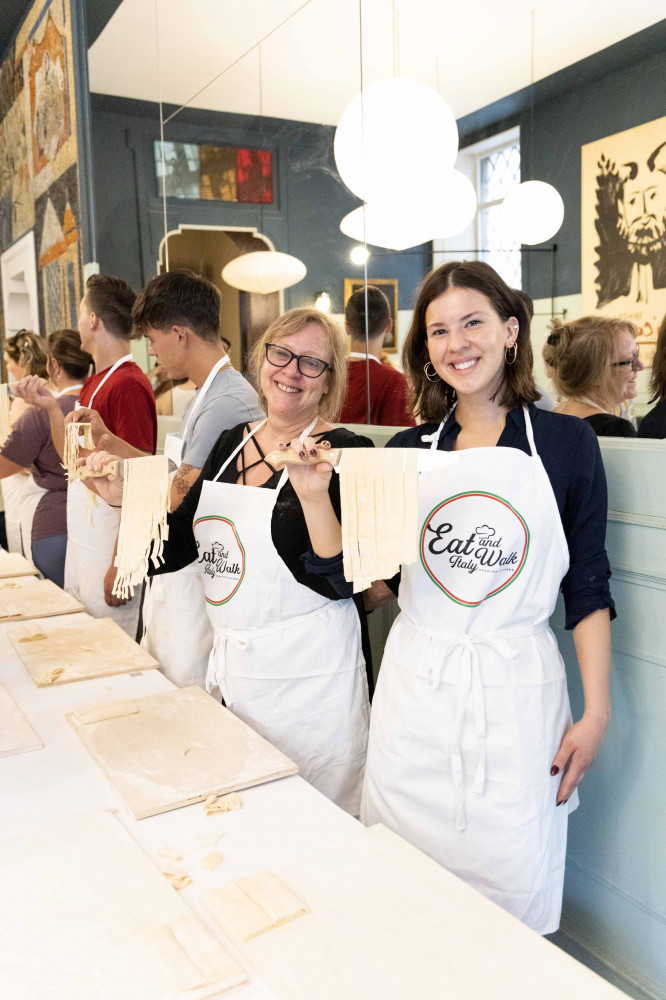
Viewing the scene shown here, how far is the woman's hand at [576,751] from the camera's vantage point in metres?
1.27

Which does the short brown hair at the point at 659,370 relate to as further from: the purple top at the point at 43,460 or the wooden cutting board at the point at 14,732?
the purple top at the point at 43,460

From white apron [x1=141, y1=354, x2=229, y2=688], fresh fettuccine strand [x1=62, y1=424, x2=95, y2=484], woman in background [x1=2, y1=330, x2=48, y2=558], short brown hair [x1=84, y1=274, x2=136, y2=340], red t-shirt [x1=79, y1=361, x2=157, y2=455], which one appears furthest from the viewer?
woman in background [x1=2, y1=330, x2=48, y2=558]

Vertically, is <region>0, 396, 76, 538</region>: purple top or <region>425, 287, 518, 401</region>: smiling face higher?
<region>425, 287, 518, 401</region>: smiling face

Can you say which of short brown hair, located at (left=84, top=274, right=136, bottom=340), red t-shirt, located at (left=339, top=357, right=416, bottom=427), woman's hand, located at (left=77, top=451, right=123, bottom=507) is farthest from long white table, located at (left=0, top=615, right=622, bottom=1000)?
short brown hair, located at (left=84, top=274, right=136, bottom=340)

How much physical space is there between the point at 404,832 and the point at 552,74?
152cm

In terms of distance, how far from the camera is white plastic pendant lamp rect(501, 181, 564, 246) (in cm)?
155

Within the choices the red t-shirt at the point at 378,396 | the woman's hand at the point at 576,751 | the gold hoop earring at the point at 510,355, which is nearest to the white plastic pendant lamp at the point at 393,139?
the red t-shirt at the point at 378,396

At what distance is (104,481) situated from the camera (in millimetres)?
1700

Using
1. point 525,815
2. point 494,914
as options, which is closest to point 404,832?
point 525,815

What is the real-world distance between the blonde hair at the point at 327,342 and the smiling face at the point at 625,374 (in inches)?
22.0

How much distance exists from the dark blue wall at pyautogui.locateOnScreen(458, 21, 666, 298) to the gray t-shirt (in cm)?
80

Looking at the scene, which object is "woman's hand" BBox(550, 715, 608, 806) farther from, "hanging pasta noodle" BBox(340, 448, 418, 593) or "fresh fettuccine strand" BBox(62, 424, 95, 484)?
"fresh fettuccine strand" BBox(62, 424, 95, 484)

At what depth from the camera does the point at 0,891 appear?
35.3 inches

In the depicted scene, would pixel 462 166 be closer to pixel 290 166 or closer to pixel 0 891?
pixel 290 166
